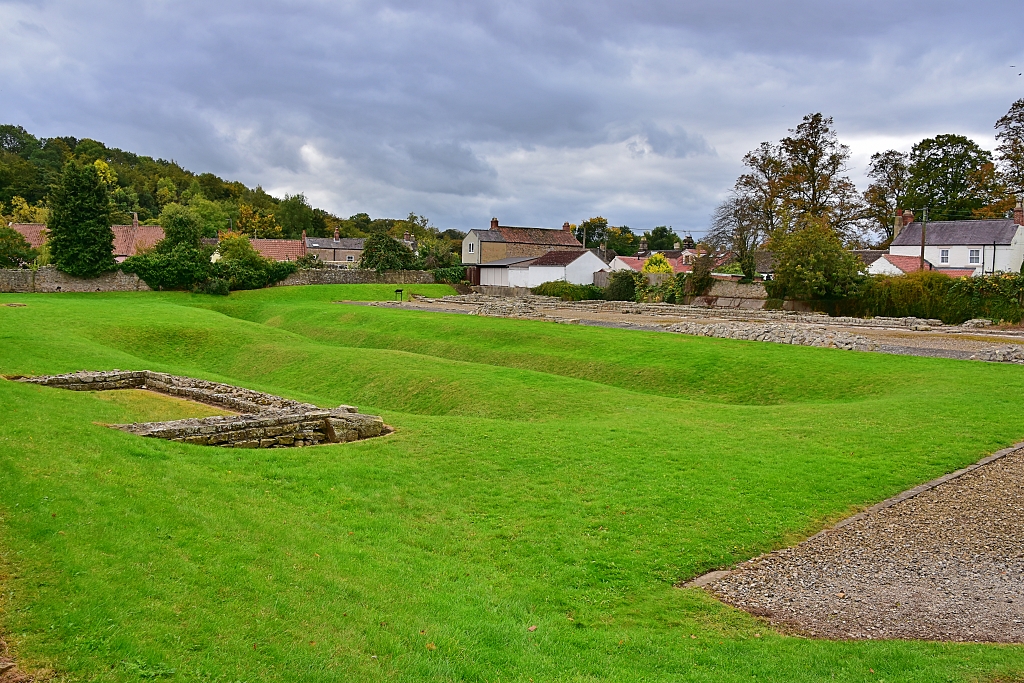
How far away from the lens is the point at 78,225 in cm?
5706

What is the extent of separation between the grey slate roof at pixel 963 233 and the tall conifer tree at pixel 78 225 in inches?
2689

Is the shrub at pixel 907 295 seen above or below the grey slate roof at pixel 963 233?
below

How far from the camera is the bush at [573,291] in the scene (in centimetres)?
6981

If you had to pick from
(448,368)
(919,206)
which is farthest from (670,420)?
(919,206)

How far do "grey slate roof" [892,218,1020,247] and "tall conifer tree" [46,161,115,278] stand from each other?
68.3 meters

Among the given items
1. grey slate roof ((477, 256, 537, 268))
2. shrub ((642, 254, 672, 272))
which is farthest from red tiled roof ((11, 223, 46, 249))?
shrub ((642, 254, 672, 272))

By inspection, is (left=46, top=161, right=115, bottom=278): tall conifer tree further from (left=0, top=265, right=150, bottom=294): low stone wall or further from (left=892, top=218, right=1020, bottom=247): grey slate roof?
(left=892, top=218, right=1020, bottom=247): grey slate roof

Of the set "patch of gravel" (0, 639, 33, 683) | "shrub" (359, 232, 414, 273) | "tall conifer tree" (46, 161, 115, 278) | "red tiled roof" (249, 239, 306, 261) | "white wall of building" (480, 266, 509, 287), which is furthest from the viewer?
"red tiled roof" (249, 239, 306, 261)

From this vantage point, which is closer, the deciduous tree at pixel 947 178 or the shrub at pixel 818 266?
the shrub at pixel 818 266

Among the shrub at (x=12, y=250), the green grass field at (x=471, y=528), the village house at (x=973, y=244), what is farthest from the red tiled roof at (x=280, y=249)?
the green grass field at (x=471, y=528)

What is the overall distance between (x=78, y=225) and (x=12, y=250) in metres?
8.59

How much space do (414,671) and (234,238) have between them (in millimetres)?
66422

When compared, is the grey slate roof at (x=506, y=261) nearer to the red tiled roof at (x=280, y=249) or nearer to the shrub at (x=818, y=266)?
the red tiled roof at (x=280, y=249)

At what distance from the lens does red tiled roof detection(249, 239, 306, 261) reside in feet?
285
